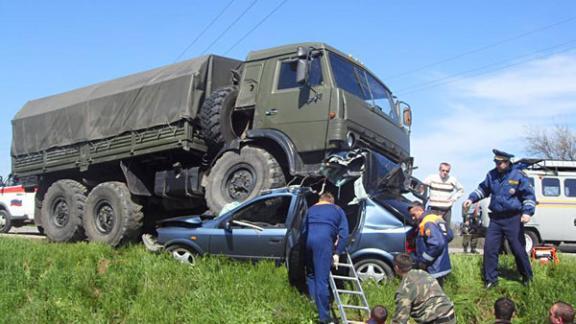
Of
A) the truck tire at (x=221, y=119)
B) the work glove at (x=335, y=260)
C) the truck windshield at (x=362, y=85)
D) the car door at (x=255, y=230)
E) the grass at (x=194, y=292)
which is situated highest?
the truck windshield at (x=362, y=85)

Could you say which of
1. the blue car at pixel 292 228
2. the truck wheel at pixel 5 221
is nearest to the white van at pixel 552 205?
the blue car at pixel 292 228

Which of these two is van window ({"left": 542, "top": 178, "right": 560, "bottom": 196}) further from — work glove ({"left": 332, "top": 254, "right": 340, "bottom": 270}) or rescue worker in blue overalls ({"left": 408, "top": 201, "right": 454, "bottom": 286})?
work glove ({"left": 332, "top": 254, "right": 340, "bottom": 270})

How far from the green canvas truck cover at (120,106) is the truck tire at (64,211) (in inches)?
33.8

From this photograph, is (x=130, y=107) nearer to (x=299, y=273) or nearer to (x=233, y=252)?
(x=233, y=252)

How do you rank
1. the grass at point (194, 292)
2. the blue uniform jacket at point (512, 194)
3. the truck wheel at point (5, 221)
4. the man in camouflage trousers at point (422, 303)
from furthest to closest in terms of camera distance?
the truck wheel at point (5, 221) < the blue uniform jacket at point (512, 194) < the grass at point (194, 292) < the man in camouflage trousers at point (422, 303)

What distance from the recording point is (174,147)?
30.6 feet

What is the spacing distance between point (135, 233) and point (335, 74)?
175 inches

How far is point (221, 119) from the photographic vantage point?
8.93 meters

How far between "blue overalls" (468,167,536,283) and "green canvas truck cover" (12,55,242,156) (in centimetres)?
482

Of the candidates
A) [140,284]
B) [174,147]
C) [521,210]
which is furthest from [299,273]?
[174,147]

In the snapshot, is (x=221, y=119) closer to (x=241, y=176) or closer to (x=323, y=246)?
(x=241, y=176)

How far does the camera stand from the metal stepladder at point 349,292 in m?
5.95

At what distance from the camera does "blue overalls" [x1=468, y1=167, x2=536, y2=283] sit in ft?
21.7

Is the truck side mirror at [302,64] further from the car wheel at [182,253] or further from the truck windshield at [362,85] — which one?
the car wheel at [182,253]
